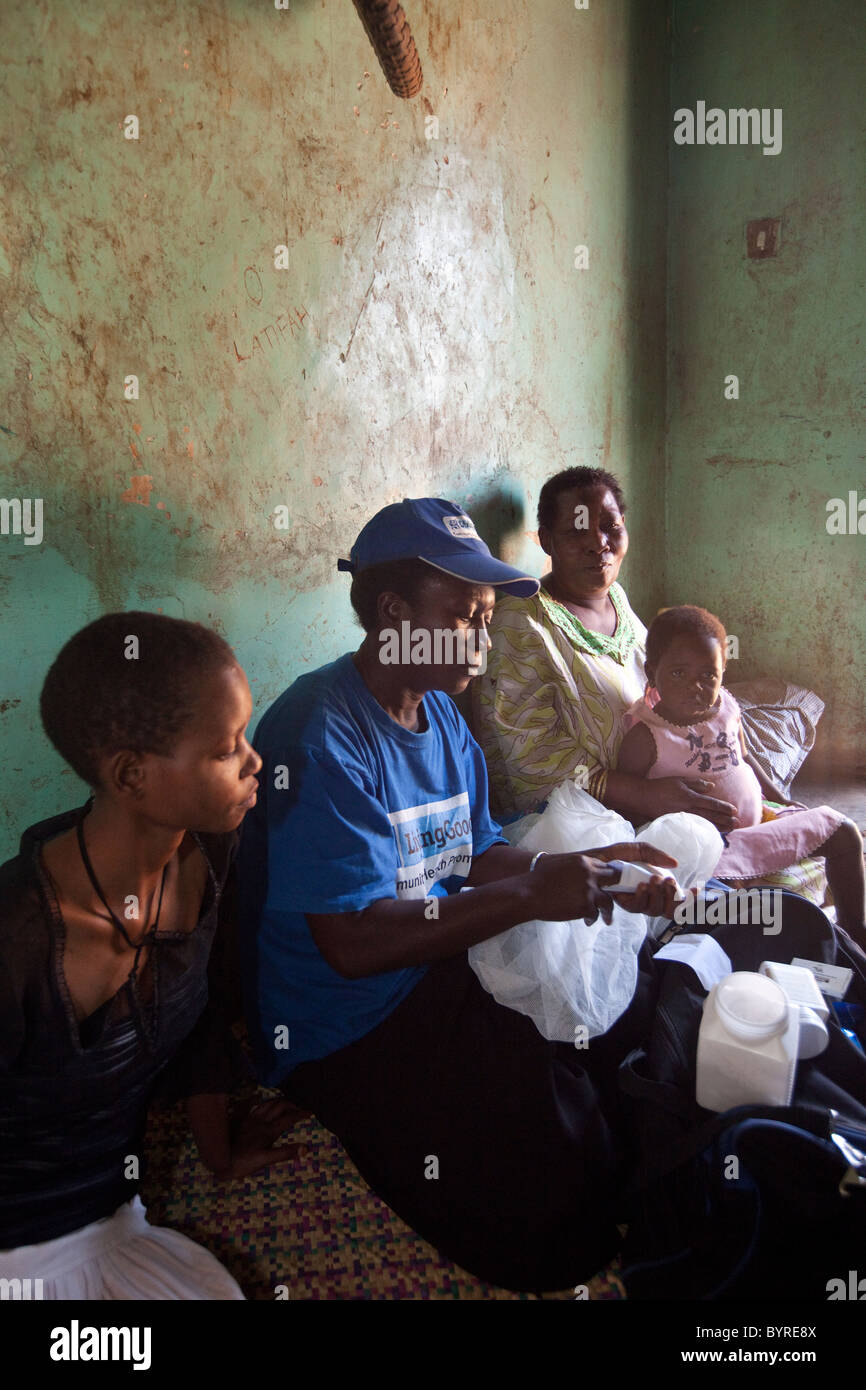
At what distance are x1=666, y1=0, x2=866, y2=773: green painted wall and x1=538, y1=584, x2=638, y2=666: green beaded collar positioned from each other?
1.71 metres

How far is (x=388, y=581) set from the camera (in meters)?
1.68

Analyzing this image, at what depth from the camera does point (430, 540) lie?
1.65m

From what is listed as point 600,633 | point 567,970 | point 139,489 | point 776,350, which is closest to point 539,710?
point 600,633

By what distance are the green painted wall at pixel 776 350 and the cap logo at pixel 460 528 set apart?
297 centimetres

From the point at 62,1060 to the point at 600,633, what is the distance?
195cm

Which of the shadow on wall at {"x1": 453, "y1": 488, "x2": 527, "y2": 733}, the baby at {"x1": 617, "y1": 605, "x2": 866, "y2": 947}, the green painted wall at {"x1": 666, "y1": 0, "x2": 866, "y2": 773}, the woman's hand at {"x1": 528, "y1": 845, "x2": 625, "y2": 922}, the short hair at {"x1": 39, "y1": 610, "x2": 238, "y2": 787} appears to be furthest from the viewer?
the green painted wall at {"x1": 666, "y1": 0, "x2": 866, "y2": 773}

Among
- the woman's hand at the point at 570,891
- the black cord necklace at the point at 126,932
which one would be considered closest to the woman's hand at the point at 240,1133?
the black cord necklace at the point at 126,932

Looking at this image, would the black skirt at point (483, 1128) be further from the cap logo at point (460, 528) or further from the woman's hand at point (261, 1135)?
the cap logo at point (460, 528)

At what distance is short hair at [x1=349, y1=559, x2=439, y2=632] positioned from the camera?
1.67 metres

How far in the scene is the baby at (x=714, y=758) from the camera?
2408mm

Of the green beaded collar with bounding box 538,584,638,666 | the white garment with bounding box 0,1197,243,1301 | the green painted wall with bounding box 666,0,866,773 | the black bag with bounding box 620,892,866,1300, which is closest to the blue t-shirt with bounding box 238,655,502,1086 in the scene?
the white garment with bounding box 0,1197,243,1301

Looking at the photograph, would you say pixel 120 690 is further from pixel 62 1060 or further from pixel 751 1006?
pixel 751 1006

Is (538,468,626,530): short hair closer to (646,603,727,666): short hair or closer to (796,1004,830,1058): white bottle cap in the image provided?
(646,603,727,666): short hair
